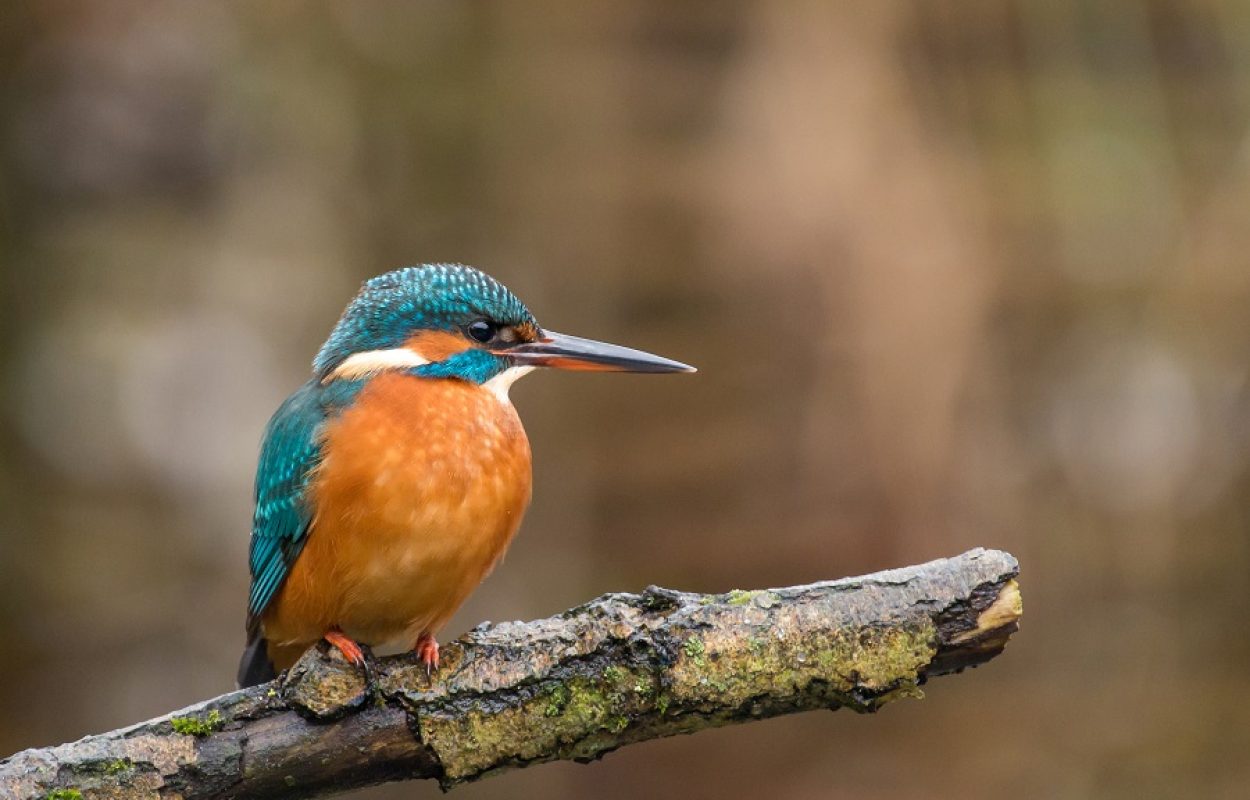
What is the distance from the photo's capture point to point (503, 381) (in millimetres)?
2941

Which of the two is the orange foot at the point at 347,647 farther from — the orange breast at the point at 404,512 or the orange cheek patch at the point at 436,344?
the orange cheek patch at the point at 436,344

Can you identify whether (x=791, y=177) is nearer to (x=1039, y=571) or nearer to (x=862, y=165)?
(x=862, y=165)

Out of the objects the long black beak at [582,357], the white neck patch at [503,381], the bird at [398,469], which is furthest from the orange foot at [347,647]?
the long black beak at [582,357]

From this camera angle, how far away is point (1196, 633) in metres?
4.85

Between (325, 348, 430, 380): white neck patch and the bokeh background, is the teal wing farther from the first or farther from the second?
the bokeh background

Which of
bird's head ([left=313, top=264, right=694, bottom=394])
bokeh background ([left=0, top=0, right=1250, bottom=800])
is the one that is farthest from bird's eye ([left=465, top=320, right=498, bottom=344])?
bokeh background ([left=0, top=0, right=1250, bottom=800])

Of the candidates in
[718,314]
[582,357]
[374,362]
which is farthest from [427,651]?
[718,314]

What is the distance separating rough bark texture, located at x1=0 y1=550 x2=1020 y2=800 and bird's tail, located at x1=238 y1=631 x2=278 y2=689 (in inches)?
32.5

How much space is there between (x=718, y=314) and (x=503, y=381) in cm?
203

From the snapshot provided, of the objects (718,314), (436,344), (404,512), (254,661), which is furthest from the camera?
(718,314)

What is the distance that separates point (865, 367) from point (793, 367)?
0.26m

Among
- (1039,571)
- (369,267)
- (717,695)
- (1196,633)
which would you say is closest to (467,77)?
(369,267)

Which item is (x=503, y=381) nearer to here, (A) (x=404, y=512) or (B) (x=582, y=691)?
(A) (x=404, y=512)

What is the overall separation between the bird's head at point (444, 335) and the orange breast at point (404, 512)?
0.11m
